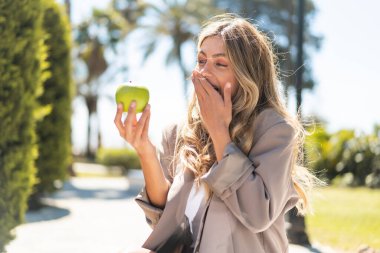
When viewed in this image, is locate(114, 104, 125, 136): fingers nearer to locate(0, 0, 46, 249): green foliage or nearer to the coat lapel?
the coat lapel

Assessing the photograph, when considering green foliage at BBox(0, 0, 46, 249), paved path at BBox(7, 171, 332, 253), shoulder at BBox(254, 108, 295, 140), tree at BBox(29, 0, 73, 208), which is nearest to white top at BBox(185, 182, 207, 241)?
shoulder at BBox(254, 108, 295, 140)

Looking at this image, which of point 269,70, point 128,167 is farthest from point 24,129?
point 128,167

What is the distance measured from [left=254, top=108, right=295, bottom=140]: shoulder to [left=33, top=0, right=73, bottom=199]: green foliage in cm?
921

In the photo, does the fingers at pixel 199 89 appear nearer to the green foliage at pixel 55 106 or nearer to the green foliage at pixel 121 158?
the green foliage at pixel 55 106

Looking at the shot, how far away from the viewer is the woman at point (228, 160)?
2.61m

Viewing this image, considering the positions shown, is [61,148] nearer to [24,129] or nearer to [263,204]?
[24,129]

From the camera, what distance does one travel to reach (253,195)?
2.57 metres

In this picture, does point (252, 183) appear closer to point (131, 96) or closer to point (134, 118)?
point (134, 118)

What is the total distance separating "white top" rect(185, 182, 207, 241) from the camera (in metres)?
2.83

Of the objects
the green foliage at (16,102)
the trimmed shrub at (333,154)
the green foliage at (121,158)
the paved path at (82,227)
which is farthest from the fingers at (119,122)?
the green foliage at (121,158)

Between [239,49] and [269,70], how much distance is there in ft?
0.77

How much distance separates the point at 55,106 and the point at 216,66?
9.27 m

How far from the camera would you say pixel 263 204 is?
2553mm

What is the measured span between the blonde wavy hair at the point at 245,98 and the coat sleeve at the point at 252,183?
15cm
